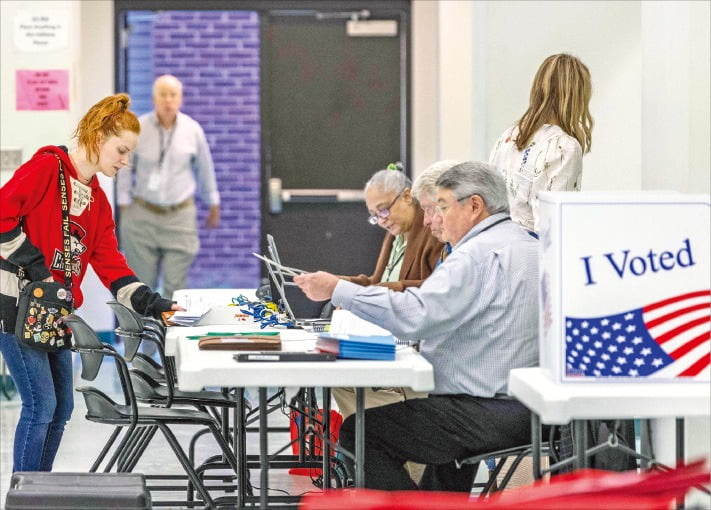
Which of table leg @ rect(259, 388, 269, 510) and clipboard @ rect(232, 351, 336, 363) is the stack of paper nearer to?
clipboard @ rect(232, 351, 336, 363)

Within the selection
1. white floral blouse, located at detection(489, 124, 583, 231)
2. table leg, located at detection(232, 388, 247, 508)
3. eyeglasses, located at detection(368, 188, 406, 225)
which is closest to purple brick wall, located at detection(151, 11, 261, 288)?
eyeglasses, located at detection(368, 188, 406, 225)

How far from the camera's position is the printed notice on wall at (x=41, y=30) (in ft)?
24.1

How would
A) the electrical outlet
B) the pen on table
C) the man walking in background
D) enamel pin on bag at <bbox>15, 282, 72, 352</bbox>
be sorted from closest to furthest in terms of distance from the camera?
the pen on table → enamel pin on bag at <bbox>15, 282, 72, 352</bbox> → the electrical outlet → the man walking in background

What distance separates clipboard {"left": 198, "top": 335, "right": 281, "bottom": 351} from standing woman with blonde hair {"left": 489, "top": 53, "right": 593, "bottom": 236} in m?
1.34

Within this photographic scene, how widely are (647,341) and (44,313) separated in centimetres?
212

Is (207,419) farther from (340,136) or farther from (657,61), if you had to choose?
(340,136)

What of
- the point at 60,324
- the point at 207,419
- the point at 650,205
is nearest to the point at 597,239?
the point at 650,205

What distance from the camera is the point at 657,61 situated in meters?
4.11

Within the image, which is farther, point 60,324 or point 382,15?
point 382,15

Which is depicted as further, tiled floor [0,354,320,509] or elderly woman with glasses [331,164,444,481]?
tiled floor [0,354,320,509]

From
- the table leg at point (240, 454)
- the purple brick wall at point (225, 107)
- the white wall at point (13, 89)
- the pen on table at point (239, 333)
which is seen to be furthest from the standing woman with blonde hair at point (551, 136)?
the purple brick wall at point (225, 107)

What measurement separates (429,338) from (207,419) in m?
1.05

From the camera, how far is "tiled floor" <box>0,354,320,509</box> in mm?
5234

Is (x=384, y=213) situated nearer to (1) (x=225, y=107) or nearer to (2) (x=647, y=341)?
(2) (x=647, y=341)
